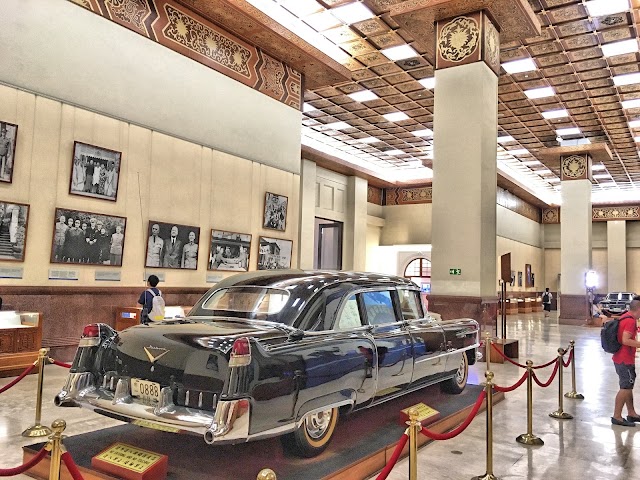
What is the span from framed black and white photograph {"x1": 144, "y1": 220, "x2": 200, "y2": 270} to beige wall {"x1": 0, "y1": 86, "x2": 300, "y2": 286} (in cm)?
12

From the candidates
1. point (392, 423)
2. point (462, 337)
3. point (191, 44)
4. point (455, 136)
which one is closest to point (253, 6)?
point (191, 44)

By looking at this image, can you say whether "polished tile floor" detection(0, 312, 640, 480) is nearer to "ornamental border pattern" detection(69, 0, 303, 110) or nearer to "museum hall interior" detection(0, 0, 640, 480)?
"museum hall interior" detection(0, 0, 640, 480)

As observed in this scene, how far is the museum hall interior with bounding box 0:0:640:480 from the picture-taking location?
3.76 m

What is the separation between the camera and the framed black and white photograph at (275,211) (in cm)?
1195

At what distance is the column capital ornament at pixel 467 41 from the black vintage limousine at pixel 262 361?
6.62 m

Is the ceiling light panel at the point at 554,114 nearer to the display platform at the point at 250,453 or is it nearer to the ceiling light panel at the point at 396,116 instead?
the ceiling light panel at the point at 396,116

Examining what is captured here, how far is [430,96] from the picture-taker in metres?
15.4

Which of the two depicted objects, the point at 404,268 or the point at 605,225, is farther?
the point at 605,225

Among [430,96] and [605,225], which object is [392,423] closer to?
[430,96]

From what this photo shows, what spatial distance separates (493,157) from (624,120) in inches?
366

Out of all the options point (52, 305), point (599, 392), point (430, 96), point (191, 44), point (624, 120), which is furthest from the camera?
point (624, 120)

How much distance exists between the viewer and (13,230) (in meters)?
7.50

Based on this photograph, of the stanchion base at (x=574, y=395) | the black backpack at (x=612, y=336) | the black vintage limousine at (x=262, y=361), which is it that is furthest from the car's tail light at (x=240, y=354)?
the stanchion base at (x=574, y=395)

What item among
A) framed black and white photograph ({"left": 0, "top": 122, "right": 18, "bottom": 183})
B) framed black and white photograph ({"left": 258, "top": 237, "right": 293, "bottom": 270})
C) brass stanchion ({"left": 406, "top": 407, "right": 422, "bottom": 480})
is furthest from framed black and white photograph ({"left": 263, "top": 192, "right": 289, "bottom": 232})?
brass stanchion ({"left": 406, "top": 407, "right": 422, "bottom": 480})
